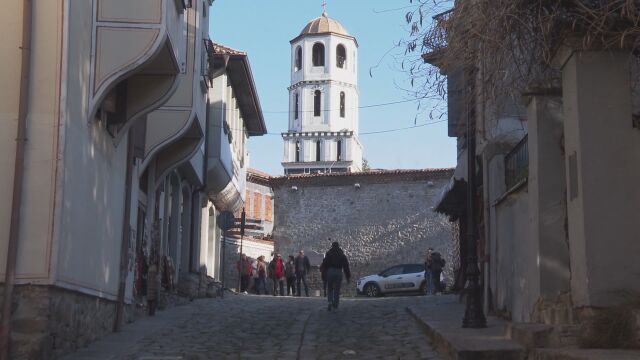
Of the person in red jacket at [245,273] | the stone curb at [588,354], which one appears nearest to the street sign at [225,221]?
the person in red jacket at [245,273]

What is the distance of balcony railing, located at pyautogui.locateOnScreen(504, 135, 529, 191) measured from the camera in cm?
1255

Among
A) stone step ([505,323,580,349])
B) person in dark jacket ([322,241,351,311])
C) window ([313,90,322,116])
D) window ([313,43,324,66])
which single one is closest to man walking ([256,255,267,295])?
person in dark jacket ([322,241,351,311])

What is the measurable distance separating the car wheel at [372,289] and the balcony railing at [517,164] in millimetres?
20705

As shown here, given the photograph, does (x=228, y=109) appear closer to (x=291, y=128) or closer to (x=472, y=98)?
(x=472, y=98)

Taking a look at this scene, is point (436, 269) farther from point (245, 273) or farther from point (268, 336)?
point (268, 336)

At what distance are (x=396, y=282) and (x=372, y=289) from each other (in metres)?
1.14

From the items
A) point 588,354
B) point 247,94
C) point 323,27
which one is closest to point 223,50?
point 247,94

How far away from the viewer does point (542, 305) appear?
9.85m

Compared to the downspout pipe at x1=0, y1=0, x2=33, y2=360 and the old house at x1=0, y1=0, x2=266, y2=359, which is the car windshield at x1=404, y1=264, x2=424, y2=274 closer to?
the old house at x1=0, y1=0, x2=266, y2=359

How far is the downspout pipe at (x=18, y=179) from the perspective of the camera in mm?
9875

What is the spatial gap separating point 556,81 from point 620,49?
1635mm

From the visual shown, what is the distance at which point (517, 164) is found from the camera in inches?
533

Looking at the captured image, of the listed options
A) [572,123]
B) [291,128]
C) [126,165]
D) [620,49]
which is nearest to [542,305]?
[572,123]

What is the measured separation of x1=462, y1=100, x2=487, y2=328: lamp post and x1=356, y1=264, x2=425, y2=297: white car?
68.3 ft
